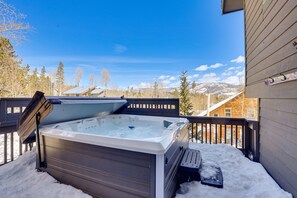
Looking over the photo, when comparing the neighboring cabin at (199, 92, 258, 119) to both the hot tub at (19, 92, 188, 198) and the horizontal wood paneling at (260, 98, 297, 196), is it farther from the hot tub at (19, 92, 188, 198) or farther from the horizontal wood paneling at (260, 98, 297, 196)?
the hot tub at (19, 92, 188, 198)

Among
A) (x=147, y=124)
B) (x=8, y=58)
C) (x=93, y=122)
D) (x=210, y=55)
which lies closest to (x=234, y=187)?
(x=147, y=124)

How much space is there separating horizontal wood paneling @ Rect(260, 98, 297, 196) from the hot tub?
1211 millimetres

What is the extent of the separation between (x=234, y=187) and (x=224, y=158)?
3.14 feet

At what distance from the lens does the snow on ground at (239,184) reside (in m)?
1.69

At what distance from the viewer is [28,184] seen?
1.92 metres

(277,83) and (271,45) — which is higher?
(271,45)

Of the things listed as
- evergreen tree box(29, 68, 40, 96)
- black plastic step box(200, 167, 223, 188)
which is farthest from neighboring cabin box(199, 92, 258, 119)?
evergreen tree box(29, 68, 40, 96)

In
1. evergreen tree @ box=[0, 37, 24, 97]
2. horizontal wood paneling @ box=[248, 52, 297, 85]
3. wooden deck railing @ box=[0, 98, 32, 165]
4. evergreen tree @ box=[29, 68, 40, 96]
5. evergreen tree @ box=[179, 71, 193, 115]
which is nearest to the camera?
horizontal wood paneling @ box=[248, 52, 297, 85]

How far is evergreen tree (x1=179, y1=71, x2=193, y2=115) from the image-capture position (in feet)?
34.4

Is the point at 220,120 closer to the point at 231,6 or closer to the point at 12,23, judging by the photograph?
the point at 231,6

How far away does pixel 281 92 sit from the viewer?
1753 millimetres

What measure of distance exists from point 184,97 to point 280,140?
8.87 m

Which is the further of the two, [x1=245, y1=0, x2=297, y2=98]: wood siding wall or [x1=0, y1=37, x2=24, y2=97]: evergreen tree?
[x1=0, y1=37, x2=24, y2=97]: evergreen tree

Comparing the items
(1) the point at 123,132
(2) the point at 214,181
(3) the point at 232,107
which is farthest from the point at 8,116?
(3) the point at 232,107
